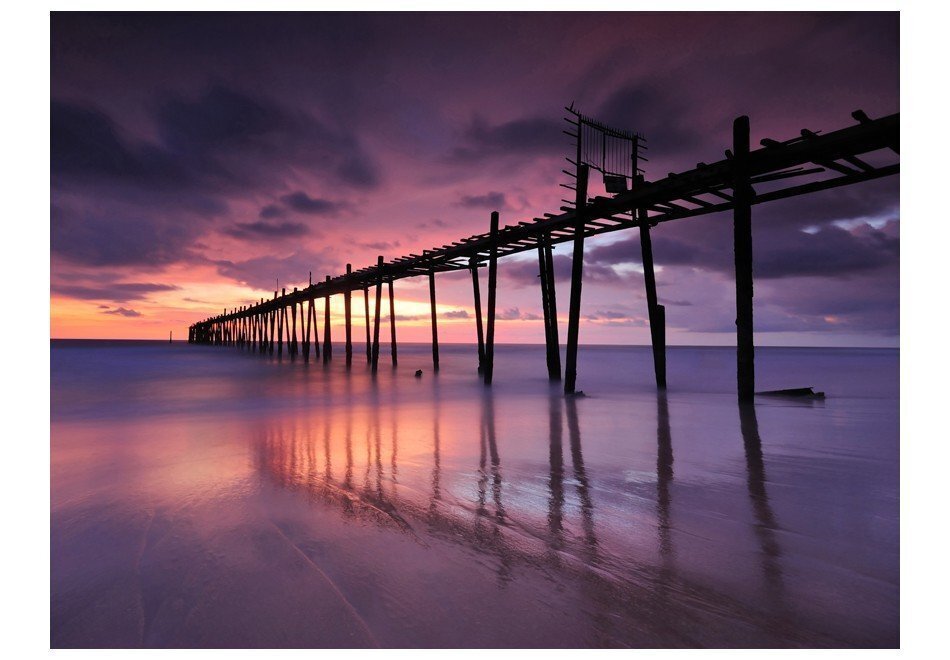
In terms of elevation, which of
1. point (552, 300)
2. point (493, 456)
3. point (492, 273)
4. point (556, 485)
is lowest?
point (493, 456)

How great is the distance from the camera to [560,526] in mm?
3295

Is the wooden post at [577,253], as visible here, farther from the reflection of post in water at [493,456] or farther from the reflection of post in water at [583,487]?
the reflection of post in water at [583,487]

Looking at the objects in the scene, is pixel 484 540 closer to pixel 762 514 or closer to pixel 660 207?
pixel 762 514

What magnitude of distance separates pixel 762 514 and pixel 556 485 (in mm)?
1711

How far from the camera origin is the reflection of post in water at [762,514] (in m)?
2.56

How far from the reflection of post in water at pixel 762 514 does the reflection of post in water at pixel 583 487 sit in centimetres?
99

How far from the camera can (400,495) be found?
13.5 feet

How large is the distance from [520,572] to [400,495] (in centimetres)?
179

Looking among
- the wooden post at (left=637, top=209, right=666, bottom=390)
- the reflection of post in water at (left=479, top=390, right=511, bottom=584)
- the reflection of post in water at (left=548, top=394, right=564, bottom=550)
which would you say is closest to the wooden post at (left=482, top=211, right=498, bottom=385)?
the wooden post at (left=637, top=209, right=666, bottom=390)

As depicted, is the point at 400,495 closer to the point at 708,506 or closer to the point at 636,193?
the point at 708,506

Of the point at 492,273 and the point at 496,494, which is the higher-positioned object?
the point at 492,273

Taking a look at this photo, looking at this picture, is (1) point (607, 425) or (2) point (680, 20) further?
(1) point (607, 425)

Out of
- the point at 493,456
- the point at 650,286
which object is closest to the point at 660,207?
the point at 650,286
